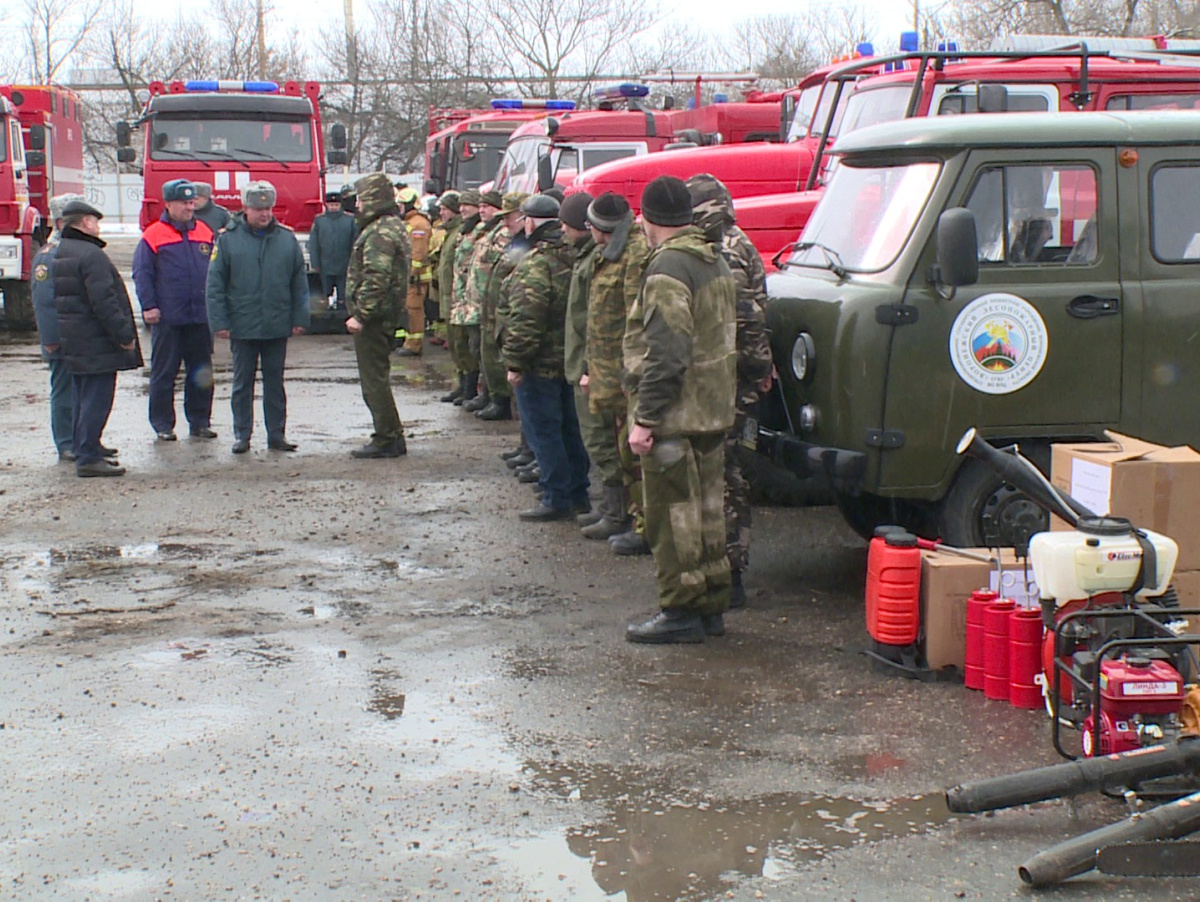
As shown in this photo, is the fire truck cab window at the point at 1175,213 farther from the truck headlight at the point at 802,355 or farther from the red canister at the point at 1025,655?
the red canister at the point at 1025,655

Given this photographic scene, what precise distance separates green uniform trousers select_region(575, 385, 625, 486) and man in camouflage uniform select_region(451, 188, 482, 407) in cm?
382

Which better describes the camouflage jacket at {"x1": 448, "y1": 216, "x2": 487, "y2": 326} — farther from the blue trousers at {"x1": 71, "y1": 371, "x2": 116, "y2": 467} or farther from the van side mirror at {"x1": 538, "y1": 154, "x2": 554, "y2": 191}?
the blue trousers at {"x1": 71, "y1": 371, "x2": 116, "y2": 467}

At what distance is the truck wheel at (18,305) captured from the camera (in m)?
20.5

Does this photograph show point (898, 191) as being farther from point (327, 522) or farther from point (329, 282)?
point (329, 282)

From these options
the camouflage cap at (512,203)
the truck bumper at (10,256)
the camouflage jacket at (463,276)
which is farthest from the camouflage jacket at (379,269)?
the truck bumper at (10,256)

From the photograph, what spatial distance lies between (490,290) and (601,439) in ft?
8.44

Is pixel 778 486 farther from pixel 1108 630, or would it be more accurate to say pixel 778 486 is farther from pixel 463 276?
pixel 463 276

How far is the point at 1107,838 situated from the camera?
4.12 meters

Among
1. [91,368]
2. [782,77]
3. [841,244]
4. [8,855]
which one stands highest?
[782,77]

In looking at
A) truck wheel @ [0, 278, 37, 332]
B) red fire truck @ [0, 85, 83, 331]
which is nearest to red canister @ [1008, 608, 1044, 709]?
red fire truck @ [0, 85, 83, 331]

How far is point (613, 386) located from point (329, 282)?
38.6 ft

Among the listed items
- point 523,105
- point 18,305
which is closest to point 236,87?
point 18,305

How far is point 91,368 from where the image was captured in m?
10.3

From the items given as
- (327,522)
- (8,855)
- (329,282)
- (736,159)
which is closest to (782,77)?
(329,282)
